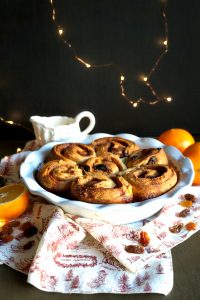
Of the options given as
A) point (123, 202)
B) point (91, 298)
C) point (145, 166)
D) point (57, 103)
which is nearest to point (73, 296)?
point (91, 298)

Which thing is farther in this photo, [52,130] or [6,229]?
[52,130]

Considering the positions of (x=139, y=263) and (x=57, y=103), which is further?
(x=57, y=103)

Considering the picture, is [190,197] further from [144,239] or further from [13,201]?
[13,201]

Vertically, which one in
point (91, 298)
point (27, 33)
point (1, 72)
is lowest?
point (91, 298)

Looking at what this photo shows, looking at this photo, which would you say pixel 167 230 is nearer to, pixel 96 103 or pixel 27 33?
pixel 96 103

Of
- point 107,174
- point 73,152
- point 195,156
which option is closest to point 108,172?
point 107,174

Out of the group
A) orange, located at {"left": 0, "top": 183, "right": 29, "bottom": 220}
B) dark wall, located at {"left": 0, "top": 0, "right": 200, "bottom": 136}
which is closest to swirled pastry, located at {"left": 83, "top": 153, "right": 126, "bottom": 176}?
orange, located at {"left": 0, "top": 183, "right": 29, "bottom": 220}

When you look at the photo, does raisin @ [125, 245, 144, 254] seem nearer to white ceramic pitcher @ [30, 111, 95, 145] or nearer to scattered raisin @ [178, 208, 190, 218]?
scattered raisin @ [178, 208, 190, 218]
